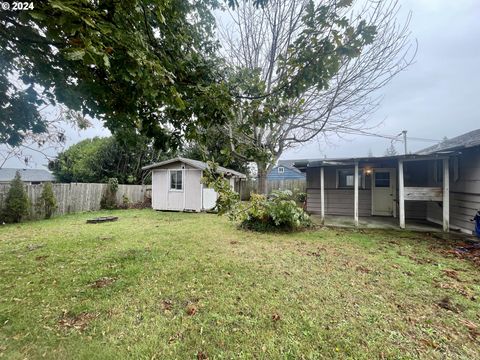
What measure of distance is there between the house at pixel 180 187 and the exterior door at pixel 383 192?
7.10 m

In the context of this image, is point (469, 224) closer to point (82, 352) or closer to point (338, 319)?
point (338, 319)

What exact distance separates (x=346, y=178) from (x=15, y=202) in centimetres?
1316

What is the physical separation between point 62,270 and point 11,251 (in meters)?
2.23

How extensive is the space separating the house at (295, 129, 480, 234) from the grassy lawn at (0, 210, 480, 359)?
7.41 feet

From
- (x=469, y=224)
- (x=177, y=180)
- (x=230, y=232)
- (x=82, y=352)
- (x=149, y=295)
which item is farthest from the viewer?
(x=177, y=180)

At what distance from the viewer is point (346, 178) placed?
9.81 metres

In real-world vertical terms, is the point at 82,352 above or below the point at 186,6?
below

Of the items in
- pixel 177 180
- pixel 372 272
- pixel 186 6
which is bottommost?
pixel 372 272

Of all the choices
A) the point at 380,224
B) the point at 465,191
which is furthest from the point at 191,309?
the point at 465,191

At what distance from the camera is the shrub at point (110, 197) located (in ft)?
40.8

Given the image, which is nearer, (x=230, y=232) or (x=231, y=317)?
(x=231, y=317)

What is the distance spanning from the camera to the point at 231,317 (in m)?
2.53

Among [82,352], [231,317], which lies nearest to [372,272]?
[231,317]

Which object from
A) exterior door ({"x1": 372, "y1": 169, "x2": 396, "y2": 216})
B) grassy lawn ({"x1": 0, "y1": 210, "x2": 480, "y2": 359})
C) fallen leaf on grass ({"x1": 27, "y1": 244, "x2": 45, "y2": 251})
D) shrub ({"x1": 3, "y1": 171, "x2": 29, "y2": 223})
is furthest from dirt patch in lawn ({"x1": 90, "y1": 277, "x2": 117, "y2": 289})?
exterior door ({"x1": 372, "y1": 169, "x2": 396, "y2": 216})
